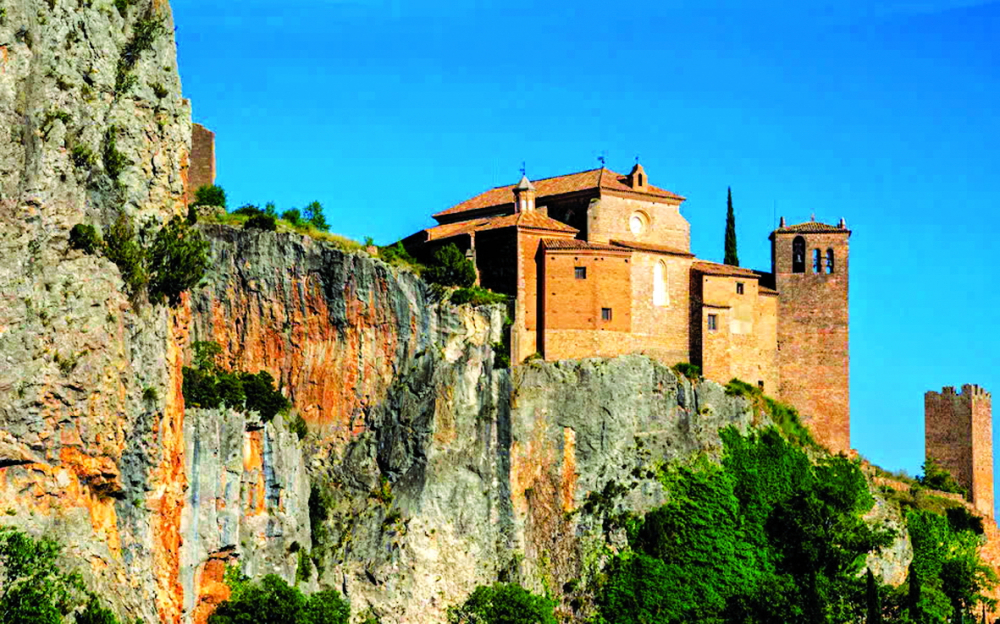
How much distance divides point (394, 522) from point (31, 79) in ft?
110

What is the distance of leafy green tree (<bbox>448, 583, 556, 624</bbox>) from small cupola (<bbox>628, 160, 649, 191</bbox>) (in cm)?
2375

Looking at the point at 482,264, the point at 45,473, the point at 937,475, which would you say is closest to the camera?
the point at 45,473

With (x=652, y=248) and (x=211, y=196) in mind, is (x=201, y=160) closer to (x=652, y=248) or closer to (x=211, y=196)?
(x=211, y=196)

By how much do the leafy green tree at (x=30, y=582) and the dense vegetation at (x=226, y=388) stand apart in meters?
21.8

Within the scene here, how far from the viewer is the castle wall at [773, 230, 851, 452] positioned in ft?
326

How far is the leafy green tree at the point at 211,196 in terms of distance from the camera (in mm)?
95500

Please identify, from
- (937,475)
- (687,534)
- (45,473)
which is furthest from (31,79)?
(937,475)

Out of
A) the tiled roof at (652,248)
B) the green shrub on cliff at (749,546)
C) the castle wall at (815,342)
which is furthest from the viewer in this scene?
the castle wall at (815,342)

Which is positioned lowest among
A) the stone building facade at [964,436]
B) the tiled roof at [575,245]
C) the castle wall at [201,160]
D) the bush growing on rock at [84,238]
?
the stone building facade at [964,436]

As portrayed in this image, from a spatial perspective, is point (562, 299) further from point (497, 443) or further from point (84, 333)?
point (84, 333)

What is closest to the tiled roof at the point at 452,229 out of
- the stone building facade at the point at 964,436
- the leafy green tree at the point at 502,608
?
the leafy green tree at the point at 502,608

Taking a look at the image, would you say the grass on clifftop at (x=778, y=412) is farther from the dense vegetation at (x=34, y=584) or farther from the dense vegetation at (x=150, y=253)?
the dense vegetation at (x=34, y=584)

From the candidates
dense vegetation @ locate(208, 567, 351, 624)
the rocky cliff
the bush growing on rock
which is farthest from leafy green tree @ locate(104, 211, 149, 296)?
dense vegetation @ locate(208, 567, 351, 624)

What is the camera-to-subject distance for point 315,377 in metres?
90.6
